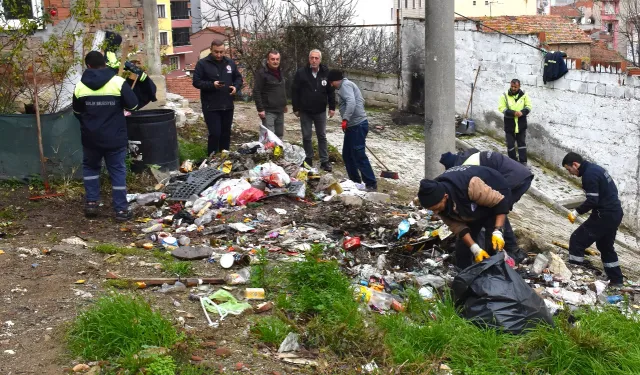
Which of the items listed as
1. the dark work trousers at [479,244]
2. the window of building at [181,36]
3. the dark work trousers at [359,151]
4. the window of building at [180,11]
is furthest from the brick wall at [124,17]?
the window of building at [180,11]

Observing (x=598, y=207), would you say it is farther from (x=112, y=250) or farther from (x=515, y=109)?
(x=515, y=109)

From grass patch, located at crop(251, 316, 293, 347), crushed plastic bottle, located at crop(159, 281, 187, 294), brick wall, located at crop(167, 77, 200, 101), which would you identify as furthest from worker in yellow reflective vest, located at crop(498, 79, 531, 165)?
brick wall, located at crop(167, 77, 200, 101)

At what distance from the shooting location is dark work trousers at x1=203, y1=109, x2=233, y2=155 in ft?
31.7

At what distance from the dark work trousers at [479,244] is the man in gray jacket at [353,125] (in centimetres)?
350

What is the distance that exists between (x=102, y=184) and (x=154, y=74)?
308 centimetres

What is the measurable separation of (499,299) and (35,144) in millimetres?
5822

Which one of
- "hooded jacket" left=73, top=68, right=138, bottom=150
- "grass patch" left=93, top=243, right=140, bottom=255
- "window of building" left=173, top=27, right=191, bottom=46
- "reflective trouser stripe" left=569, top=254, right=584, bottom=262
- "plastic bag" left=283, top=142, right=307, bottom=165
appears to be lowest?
"reflective trouser stripe" left=569, top=254, right=584, bottom=262

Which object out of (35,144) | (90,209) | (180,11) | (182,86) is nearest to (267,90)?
(35,144)

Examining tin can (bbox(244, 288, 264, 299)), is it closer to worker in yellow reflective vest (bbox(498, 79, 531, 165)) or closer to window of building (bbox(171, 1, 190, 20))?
worker in yellow reflective vest (bbox(498, 79, 531, 165))

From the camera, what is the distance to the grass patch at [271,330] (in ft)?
15.0

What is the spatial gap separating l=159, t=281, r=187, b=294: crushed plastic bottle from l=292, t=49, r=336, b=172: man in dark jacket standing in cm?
515

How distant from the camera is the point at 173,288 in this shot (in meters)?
5.34

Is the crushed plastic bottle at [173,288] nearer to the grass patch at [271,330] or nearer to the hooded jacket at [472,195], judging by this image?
the grass patch at [271,330]

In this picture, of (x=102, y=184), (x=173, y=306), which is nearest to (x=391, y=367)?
(x=173, y=306)
